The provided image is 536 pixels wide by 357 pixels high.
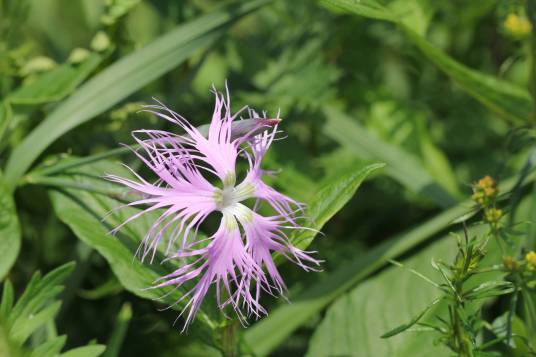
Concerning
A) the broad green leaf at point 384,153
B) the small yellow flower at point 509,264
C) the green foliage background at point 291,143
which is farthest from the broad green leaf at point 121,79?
the small yellow flower at point 509,264

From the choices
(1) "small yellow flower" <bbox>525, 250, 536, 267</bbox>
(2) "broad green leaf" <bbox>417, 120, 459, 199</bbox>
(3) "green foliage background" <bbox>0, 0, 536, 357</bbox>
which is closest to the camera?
(1) "small yellow flower" <bbox>525, 250, 536, 267</bbox>

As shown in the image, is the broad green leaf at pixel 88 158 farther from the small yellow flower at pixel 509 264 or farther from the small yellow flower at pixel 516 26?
the small yellow flower at pixel 516 26

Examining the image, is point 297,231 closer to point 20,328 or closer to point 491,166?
point 20,328

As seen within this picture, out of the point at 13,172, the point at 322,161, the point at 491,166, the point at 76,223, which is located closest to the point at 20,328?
the point at 76,223

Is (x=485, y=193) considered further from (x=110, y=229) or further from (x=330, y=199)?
(x=110, y=229)

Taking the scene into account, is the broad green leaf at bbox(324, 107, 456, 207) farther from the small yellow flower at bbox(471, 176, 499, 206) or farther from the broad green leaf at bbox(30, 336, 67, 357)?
the broad green leaf at bbox(30, 336, 67, 357)

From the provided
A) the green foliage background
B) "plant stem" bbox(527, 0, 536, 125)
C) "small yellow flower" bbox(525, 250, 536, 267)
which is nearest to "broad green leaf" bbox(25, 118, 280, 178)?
the green foliage background

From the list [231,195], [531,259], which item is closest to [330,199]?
[231,195]
